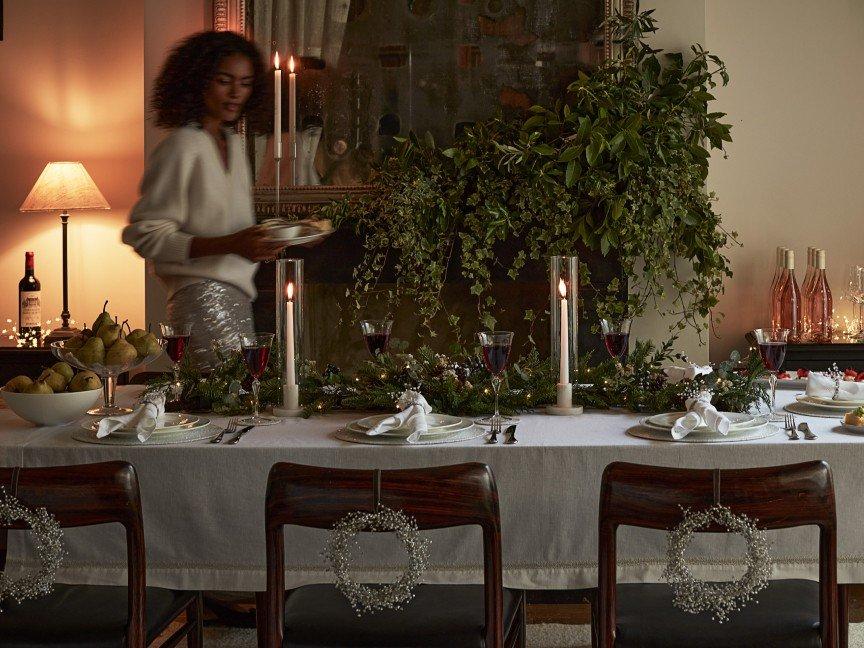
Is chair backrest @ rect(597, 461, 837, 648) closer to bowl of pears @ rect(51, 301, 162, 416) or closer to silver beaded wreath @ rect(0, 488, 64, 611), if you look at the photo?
silver beaded wreath @ rect(0, 488, 64, 611)

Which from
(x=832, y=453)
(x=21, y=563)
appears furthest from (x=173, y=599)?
(x=832, y=453)

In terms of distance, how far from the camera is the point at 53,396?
7.11 ft

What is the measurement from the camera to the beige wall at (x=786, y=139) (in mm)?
4199

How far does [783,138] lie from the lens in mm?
4227

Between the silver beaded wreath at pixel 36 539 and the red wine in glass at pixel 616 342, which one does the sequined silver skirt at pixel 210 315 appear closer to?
the red wine in glass at pixel 616 342

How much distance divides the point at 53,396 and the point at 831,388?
1787 millimetres

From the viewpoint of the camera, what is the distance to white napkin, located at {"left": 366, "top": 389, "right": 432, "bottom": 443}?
1.98 metres

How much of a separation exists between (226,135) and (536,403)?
2177 millimetres

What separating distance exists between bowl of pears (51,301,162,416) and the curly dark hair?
183 cm

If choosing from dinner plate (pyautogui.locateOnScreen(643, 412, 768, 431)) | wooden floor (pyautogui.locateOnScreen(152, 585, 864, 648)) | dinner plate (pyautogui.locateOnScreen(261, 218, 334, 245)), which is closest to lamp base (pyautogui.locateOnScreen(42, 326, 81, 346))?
dinner plate (pyautogui.locateOnScreen(261, 218, 334, 245))

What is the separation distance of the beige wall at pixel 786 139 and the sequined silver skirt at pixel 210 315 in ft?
6.35

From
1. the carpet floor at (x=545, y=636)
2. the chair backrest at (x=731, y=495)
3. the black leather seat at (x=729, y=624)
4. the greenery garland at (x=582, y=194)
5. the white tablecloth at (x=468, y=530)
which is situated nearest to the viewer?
the chair backrest at (x=731, y=495)

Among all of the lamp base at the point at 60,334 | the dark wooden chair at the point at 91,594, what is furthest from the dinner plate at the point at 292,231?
the dark wooden chair at the point at 91,594

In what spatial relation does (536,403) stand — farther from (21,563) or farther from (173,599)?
(21,563)
